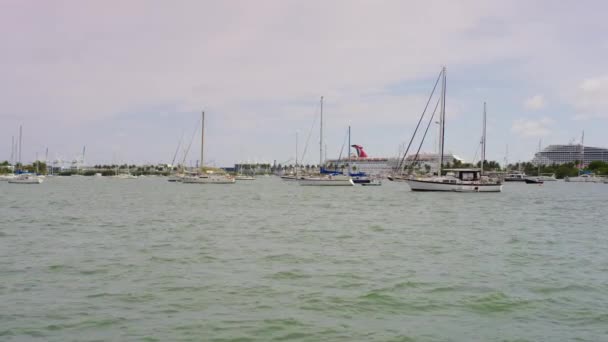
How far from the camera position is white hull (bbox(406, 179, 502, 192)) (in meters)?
60.2

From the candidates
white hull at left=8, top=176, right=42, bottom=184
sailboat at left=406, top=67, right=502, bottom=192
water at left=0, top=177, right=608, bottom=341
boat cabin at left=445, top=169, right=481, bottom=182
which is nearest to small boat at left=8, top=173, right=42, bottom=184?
white hull at left=8, top=176, right=42, bottom=184

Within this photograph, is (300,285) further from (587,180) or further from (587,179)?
(587,180)

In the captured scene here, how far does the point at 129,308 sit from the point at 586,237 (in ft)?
66.3

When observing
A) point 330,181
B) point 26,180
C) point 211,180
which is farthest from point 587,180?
point 26,180

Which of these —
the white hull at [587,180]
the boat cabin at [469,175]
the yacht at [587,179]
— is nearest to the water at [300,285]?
the boat cabin at [469,175]

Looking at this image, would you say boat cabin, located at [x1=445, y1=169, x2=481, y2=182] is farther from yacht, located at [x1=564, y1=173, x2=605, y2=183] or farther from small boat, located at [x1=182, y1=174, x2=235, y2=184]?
yacht, located at [x1=564, y1=173, x2=605, y2=183]

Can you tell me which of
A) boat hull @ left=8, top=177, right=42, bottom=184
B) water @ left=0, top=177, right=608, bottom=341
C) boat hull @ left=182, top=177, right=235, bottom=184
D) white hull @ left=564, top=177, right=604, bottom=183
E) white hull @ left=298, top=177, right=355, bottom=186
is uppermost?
white hull @ left=564, top=177, right=604, bottom=183

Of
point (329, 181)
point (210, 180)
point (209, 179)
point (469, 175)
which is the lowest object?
point (210, 180)

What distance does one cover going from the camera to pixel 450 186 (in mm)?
60281

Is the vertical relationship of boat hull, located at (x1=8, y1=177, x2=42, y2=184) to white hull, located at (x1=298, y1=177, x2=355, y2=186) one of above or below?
below

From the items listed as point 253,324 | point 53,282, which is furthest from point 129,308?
point 53,282

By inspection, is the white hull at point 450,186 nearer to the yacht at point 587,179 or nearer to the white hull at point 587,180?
the white hull at point 587,180

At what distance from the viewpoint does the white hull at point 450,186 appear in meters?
60.2

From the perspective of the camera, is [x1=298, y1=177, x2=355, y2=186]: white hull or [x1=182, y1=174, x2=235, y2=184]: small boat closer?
[x1=298, y1=177, x2=355, y2=186]: white hull
